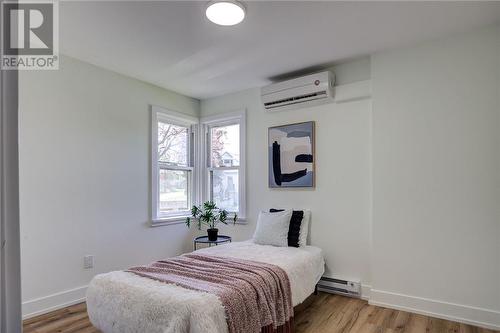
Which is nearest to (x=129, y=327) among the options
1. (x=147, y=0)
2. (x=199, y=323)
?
(x=199, y=323)

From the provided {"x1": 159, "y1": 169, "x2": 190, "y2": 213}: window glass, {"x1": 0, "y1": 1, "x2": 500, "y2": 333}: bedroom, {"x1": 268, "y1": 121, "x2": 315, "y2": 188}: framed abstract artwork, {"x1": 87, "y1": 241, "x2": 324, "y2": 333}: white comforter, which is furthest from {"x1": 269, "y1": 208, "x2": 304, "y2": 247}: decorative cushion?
{"x1": 159, "y1": 169, "x2": 190, "y2": 213}: window glass

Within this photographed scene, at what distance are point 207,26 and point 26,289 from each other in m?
2.73

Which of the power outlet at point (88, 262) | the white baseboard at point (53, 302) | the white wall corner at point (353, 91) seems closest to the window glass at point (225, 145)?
the white wall corner at point (353, 91)

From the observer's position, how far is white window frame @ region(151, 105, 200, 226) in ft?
12.2

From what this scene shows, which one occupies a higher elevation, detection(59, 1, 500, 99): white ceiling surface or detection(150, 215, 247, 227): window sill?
detection(59, 1, 500, 99): white ceiling surface

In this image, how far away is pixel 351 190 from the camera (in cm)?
310

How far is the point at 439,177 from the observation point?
8.46ft

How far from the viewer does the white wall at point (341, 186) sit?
303cm

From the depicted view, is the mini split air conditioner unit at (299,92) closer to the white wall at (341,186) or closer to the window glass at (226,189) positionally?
the white wall at (341,186)

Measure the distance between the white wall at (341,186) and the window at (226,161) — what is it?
60 centimetres

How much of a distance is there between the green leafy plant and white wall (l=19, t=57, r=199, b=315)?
0.57m

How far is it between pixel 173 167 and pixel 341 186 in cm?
223

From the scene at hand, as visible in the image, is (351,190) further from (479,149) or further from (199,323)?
(199,323)

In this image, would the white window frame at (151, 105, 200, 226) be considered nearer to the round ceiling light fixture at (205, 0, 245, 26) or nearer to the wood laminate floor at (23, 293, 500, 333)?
the wood laminate floor at (23, 293, 500, 333)
